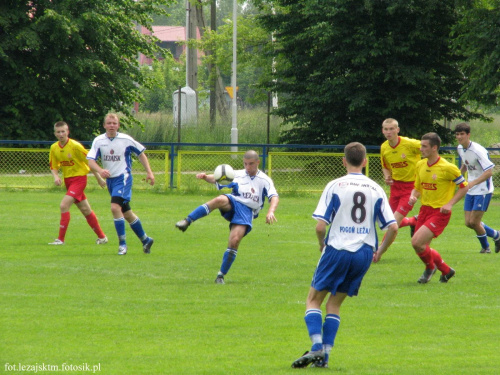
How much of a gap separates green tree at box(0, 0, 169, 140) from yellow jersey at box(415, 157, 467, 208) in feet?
77.8

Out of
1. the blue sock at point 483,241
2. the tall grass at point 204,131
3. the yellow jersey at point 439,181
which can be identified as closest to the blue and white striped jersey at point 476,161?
the blue sock at point 483,241

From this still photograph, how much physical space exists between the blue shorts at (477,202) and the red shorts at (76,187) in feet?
20.8

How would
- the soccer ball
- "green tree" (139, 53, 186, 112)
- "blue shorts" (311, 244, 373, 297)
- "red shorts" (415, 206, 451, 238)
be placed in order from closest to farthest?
1. "blue shorts" (311, 244, 373, 297)
2. "red shorts" (415, 206, 451, 238)
3. the soccer ball
4. "green tree" (139, 53, 186, 112)

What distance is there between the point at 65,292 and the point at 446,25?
2573 cm

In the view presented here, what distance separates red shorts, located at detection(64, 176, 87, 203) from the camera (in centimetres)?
1338

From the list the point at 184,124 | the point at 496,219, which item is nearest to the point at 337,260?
the point at 496,219

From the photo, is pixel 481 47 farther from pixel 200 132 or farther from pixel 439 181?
pixel 439 181

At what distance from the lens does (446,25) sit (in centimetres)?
3164

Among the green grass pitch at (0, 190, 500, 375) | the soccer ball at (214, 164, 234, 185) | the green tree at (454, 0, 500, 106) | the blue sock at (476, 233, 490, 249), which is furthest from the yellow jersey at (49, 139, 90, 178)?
the green tree at (454, 0, 500, 106)

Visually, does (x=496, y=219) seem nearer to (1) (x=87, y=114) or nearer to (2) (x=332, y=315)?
(2) (x=332, y=315)

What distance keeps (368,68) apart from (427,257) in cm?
2257

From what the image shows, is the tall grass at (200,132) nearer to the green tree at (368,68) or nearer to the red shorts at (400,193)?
the green tree at (368,68)

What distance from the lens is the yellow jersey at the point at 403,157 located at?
1227cm

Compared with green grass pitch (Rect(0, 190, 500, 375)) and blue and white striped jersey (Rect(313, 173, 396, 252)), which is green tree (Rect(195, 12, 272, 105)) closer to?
green grass pitch (Rect(0, 190, 500, 375))
